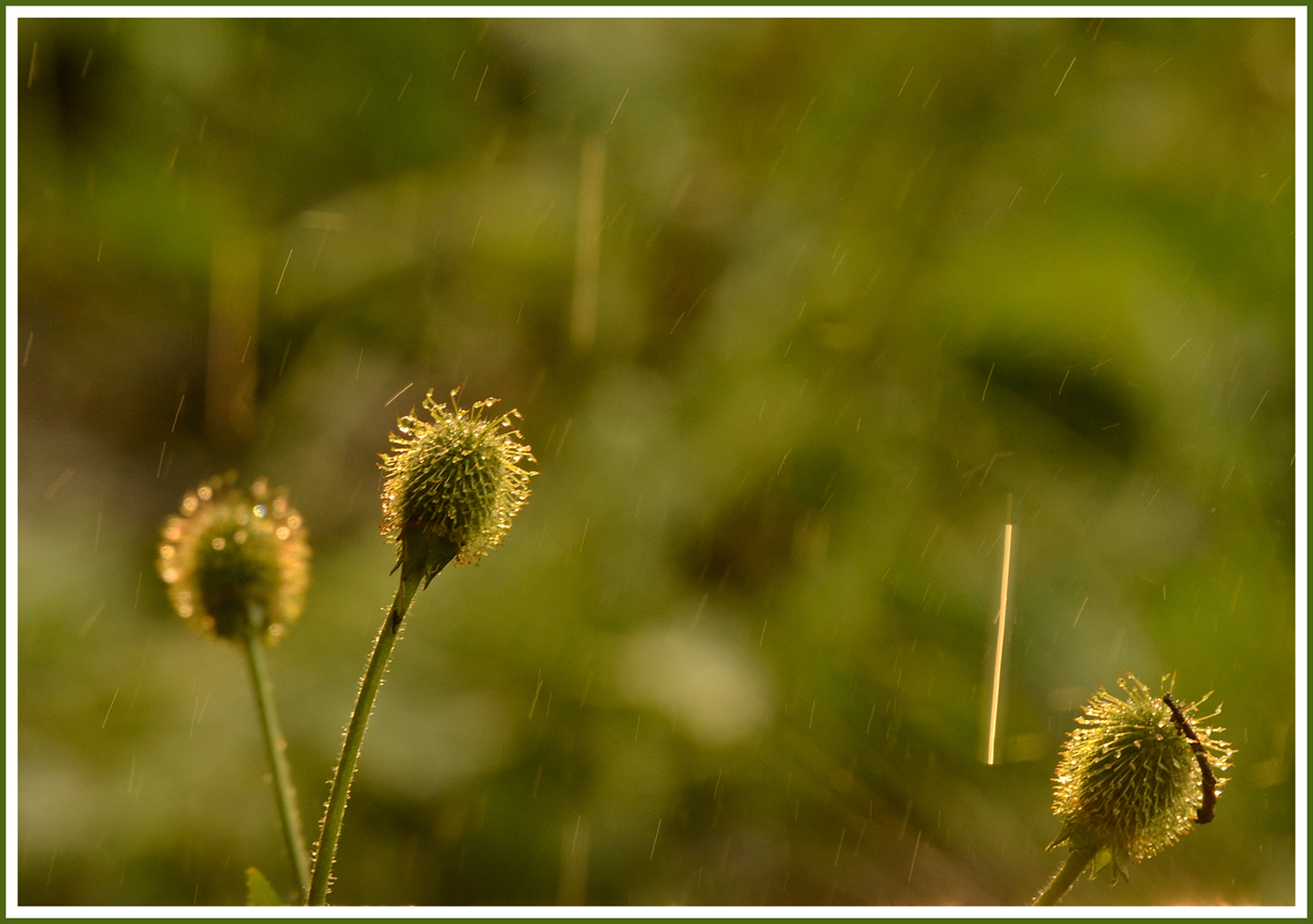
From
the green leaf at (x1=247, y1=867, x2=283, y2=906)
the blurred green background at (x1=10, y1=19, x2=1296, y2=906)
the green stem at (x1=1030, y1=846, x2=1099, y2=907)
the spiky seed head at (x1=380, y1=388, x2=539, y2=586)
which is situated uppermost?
the blurred green background at (x1=10, y1=19, x2=1296, y2=906)

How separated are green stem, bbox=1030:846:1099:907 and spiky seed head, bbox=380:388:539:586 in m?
0.76

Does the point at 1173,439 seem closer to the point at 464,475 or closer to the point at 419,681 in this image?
the point at 419,681

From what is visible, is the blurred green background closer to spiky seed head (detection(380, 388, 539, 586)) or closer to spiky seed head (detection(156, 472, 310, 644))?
spiky seed head (detection(156, 472, 310, 644))

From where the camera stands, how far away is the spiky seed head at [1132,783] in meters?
1.17

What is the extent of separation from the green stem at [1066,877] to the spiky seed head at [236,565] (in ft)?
3.34

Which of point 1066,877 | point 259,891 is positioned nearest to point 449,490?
point 259,891

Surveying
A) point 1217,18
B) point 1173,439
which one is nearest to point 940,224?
point 1173,439

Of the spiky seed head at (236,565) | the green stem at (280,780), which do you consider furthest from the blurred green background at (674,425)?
the green stem at (280,780)

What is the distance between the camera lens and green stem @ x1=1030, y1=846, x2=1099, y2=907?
108cm

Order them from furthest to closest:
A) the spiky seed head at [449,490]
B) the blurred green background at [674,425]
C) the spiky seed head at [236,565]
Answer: the blurred green background at [674,425] < the spiky seed head at [236,565] < the spiky seed head at [449,490]

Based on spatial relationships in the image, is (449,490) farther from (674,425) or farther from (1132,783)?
(674,425)

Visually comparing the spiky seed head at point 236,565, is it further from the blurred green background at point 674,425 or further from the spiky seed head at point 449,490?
the blurred green background at point 674,425

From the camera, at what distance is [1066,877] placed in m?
1.12

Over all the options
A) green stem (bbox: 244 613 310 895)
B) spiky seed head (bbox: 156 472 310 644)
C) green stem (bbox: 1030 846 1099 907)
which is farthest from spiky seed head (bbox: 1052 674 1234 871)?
spiky seed head (bbox: 156 472 310 644)
